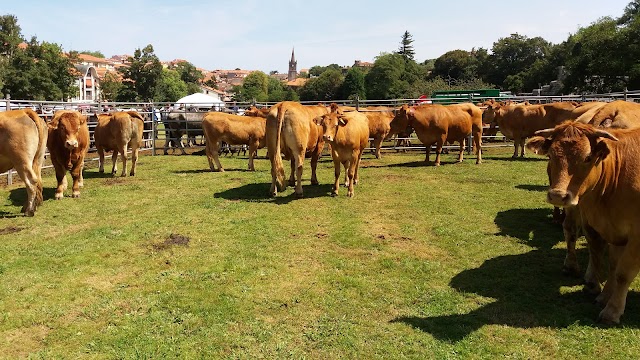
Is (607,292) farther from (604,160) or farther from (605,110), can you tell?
(605,110)

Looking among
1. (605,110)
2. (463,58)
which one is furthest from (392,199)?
(463,58)

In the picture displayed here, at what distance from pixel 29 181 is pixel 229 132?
5.91 m

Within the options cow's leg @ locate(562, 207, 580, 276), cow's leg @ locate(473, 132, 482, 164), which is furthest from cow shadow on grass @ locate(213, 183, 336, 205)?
cow's leg @ locate(473, 132, 482, 164)

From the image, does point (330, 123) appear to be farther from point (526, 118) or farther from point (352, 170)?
point (526, 118)

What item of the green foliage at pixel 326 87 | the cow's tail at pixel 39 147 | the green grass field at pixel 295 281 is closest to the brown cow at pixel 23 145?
the cow's tail at pixel 39 147

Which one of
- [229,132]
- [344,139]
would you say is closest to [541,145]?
[344,139]

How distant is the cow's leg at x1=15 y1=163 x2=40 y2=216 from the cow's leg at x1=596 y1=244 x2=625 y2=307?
324 inches

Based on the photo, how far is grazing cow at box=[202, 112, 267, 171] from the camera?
40.8 ft

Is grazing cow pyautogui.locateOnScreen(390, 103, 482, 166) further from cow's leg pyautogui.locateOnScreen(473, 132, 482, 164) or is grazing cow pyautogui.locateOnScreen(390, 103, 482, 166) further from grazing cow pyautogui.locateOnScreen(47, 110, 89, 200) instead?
grazing cow pyautogui.locateOnScreen(47, 110, 89, 200)

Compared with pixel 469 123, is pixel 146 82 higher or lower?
higher

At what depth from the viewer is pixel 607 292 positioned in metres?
4.21

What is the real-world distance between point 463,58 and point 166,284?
91.7 m

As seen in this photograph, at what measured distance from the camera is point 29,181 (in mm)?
7383

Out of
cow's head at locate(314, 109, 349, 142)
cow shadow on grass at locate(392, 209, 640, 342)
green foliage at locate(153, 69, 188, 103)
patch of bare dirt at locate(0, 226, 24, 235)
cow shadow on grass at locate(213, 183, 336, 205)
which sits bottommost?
cow shadow on grass at locate(392, 209, 640, 342)
